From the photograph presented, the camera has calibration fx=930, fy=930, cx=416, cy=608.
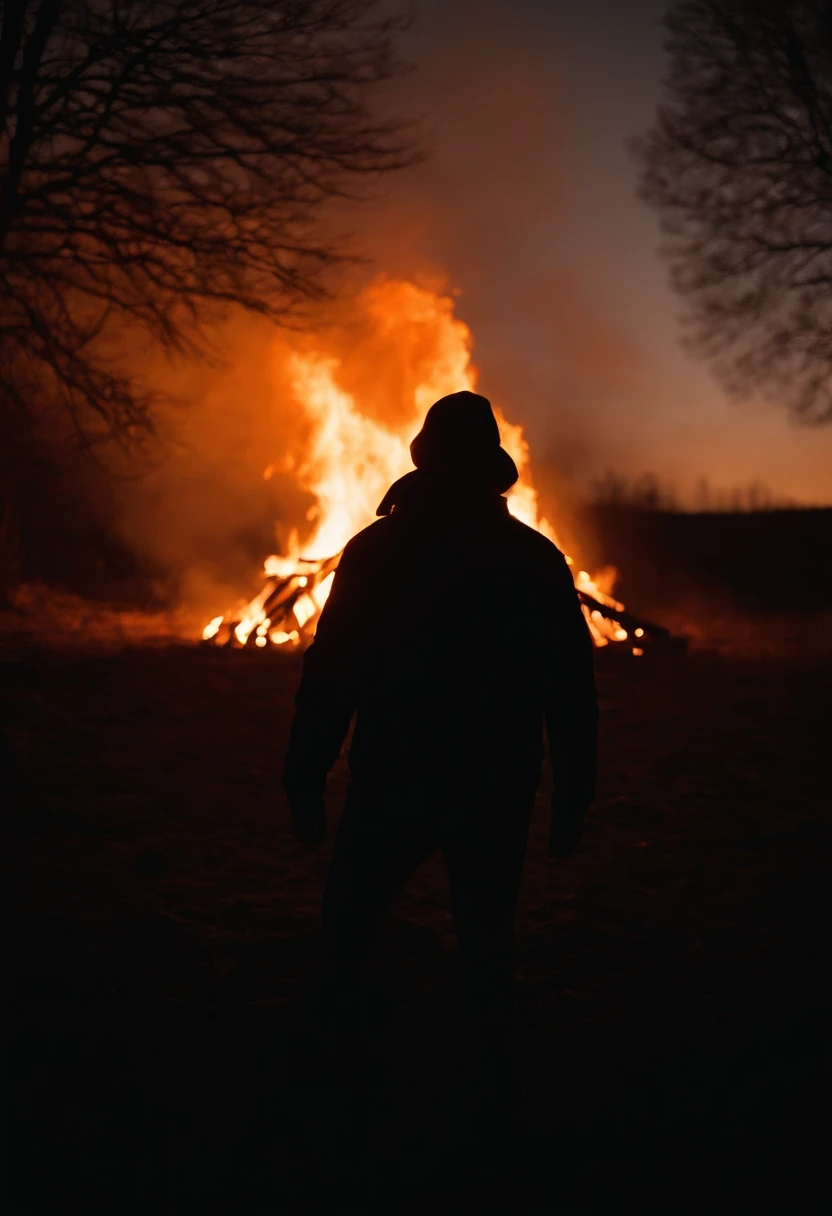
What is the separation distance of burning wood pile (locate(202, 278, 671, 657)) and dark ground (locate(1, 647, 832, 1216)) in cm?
530

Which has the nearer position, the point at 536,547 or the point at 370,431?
the point at 536,547

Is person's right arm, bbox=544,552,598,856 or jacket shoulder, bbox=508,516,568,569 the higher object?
jacket shoulder, bbox=508,516,568,569

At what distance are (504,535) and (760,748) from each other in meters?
5.15

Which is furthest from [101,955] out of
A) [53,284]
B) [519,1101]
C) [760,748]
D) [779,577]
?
[779,577]

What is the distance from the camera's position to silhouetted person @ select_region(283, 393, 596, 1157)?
2453mm

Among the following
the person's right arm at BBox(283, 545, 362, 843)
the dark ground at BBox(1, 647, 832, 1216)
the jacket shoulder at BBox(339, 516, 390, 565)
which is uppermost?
A: the jacket shoulder at BBox(339, 516, 390, 565)

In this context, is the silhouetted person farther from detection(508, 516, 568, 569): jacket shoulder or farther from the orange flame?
the orange flame

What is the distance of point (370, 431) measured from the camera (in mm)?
12164

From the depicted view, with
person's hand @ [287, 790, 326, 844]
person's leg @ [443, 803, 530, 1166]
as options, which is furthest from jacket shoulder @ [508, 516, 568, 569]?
person's hand @ [287, 790, 326, 844]

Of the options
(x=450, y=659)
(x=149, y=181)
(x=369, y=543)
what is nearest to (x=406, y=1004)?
(x=450, y=659)

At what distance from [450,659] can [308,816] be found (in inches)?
25.8

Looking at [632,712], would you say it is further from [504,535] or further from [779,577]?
[779,577]

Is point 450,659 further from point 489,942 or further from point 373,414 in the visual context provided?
point 373,414

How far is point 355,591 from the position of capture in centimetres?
255
